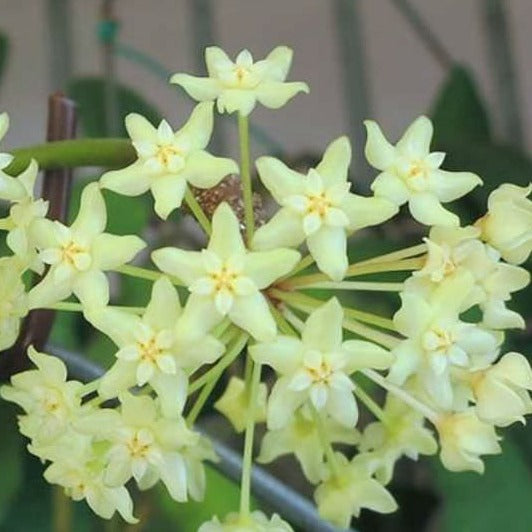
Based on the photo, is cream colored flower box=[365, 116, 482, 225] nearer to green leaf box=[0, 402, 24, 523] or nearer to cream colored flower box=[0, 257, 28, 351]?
cream colored flower box=[0, 257, 28, 351]

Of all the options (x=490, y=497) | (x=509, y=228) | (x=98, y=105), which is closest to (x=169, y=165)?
A: (x=509, y=228)

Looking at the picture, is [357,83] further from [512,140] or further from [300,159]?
[300,159]

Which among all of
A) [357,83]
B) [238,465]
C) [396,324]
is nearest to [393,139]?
[357,83]

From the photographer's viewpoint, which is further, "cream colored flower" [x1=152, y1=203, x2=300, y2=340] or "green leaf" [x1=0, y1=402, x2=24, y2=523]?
"green leaf" [x1=0, y1=402, x2=24, y2=523]

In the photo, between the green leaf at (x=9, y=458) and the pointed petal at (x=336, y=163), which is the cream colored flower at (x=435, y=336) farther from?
the green leaf at (x=9, y=458)

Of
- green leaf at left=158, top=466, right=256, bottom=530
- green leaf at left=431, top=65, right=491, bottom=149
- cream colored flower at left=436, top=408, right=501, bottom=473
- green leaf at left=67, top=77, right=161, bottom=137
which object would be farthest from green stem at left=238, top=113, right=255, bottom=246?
green leaf at left=431, top=65, right=491, bottom=149

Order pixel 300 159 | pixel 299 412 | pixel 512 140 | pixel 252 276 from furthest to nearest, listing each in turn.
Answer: pixel 512 140
pixel 300 159
pixel 299 412
pixel 252 276
